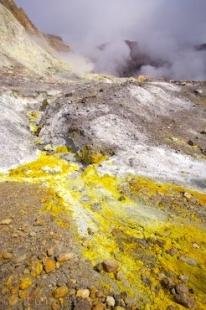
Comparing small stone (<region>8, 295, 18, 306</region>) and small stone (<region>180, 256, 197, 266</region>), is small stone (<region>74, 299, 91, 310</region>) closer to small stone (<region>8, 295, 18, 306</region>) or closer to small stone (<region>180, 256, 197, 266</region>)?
small stone (<region>8, 295, 18, 306</region>)

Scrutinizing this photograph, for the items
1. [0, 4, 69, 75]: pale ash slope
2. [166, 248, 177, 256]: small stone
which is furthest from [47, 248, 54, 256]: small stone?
[0, 4, 69, 75]: pale ash slope

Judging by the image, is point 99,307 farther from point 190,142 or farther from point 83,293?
point 190,142

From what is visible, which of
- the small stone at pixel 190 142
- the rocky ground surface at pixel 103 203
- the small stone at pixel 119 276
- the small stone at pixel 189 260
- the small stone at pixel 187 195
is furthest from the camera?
the small stone at pixel 190 142

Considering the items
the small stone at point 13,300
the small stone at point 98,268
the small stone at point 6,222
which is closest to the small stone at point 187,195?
the small stone at point 98,268

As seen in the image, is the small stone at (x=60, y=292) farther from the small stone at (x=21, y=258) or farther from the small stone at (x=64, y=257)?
the small stone at (x=21, y=258)

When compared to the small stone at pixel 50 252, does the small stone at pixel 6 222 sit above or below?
above

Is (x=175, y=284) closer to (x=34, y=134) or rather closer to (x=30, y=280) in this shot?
(x=30, y=280)
